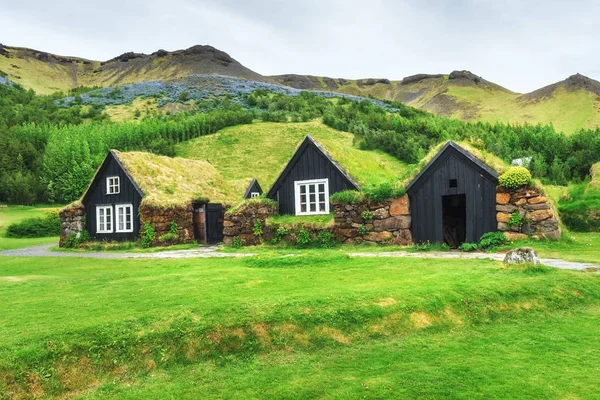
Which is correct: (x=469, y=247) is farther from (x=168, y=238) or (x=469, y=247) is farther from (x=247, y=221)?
(x=168, y=238)

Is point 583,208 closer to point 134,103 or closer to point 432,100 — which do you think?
point 134,103

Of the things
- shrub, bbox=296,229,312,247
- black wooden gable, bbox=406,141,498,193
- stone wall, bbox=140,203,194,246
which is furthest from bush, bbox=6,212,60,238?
black wooden gable, bbox=406,141,498,193

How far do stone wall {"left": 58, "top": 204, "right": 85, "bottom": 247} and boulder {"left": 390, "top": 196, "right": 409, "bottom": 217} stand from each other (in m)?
21.0

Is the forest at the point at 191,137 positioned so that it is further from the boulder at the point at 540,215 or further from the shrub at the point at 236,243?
the shrub at the point at 236,243

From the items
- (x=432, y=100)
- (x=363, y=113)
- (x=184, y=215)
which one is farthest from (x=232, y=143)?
(x=432, y=100)

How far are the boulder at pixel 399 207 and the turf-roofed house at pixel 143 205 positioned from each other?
13499mm

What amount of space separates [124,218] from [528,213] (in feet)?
76.3

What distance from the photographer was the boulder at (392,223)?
67.6ft

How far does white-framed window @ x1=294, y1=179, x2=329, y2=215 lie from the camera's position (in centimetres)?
2420

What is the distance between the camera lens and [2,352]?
21.9ft

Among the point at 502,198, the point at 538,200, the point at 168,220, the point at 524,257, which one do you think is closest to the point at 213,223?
the point at 168,220

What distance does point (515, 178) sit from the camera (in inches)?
719

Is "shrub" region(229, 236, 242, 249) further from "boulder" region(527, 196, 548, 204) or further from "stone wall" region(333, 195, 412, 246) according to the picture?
"boulder" region(527, 196, 548, 204)

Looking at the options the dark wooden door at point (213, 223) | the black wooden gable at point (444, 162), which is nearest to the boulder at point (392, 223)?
the black wooden gable at point (444, 162)
